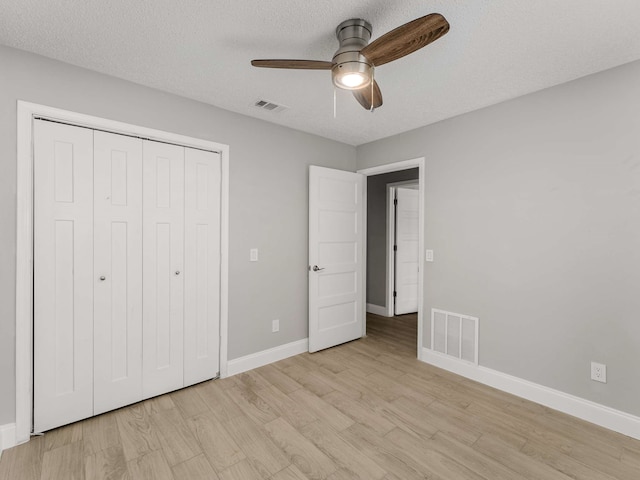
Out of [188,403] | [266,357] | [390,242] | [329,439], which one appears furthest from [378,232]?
[188,403]

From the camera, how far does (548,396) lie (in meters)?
2.45

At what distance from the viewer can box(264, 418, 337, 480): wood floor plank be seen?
1778 millimetres

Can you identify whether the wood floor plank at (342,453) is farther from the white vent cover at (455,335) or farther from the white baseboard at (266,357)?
the white vent cover at (455,335)

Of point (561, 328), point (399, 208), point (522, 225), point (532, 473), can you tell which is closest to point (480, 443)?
→ point (532, 473)

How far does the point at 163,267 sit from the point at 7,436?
1341mm

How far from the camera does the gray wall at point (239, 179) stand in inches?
76.4

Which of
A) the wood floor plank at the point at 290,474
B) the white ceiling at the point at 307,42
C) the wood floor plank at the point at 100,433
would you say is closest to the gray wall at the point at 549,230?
the white ceiling at the point at 307,42

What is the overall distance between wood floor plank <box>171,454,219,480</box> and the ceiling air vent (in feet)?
8.74

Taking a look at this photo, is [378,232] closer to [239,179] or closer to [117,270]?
[239,179]

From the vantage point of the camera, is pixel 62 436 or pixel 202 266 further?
pixel 202 266

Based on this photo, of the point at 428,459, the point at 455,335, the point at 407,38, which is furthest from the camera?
the point at 455,335

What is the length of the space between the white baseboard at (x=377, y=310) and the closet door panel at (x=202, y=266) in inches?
117

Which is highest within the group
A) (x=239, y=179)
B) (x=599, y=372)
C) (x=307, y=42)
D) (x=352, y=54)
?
(x=307, y=42)

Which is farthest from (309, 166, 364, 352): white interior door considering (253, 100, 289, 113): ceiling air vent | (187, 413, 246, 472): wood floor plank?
(187, 413, 246, 472): wood floor plank
